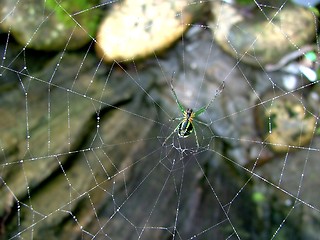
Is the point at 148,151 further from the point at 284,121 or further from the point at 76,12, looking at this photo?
the point at 284,121

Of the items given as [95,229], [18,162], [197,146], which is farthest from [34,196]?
[197,146]

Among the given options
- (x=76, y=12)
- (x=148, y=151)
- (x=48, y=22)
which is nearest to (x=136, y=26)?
(x=76, y=12)

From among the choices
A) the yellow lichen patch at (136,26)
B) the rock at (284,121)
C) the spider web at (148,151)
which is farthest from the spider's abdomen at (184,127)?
the rock at (284,121)

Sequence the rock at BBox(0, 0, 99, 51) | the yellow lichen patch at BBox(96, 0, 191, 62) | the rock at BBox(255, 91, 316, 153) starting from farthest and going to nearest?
the rock at BBox(255, 91, 316, 153), the yellow lichen patch at BBox(96, 0, 191, 62), the rock at BBox(0, 0, 99, 51)

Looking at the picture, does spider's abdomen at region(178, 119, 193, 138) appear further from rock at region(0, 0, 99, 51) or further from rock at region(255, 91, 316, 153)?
rock at region(255, 91, 316, 153)

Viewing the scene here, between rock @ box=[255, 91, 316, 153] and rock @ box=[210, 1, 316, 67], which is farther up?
rock @ box=[210, 1, 316, 67]

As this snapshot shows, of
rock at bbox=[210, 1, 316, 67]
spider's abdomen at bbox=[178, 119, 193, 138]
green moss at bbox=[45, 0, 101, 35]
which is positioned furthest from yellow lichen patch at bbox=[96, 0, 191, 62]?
Answer: spider's abdomen at bbox=[178, 119, 193, 138]
